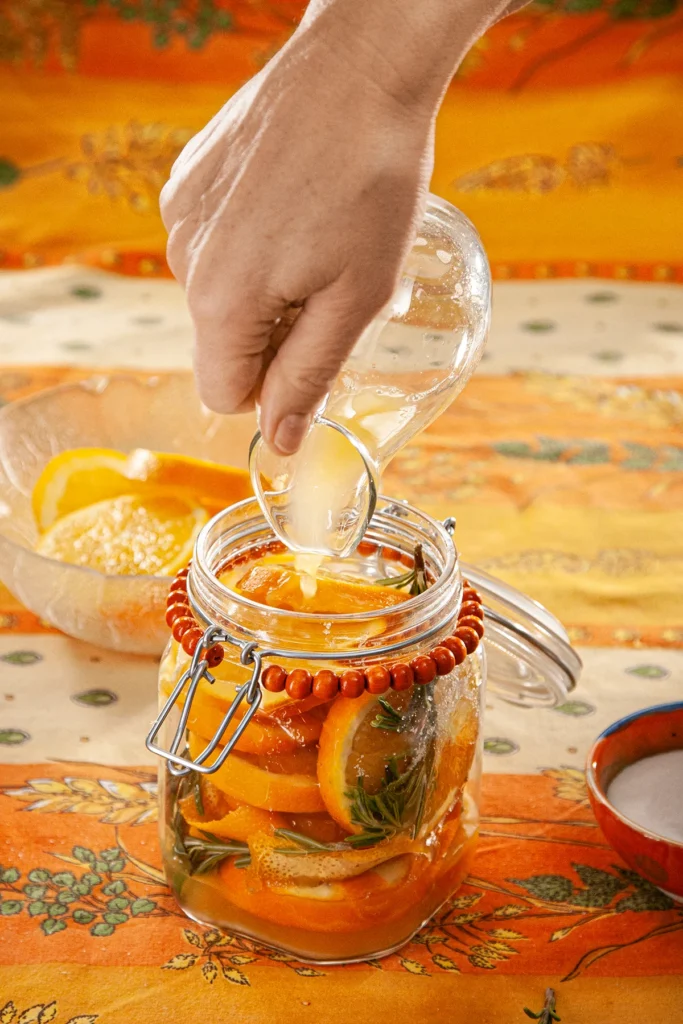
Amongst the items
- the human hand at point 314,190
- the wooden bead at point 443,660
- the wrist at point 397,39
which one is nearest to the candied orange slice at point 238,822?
the wooden bead at point 443,660

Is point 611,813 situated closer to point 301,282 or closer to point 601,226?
point 301,282

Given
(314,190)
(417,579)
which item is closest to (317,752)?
(417,579)

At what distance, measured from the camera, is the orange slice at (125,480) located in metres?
0.84

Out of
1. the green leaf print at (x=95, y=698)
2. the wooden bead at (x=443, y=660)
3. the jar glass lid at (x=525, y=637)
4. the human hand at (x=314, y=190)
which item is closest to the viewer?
the human hand at (x=314, y=190)

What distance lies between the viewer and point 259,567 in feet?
2.10

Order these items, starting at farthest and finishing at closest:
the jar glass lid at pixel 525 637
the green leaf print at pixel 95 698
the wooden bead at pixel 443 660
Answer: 1. the green leaf print at pixel 95 698
2. the jar glass lid at pixel 525 637
3. the wooden bead at pixel 443 660

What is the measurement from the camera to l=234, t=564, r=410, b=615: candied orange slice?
602mm

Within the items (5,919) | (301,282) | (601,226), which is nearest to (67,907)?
(5,919)

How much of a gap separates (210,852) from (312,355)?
0.86 feet

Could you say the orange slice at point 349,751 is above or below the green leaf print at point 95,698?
above

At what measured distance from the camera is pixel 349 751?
558mm

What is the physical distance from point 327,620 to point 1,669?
36 cm

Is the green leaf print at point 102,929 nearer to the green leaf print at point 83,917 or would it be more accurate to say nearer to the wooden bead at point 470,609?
the green leaf print at point 83,917

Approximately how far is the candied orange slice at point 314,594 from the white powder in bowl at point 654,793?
0.57 feet
